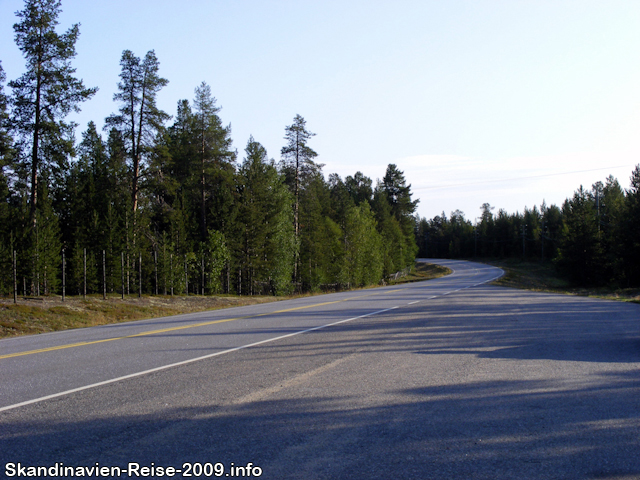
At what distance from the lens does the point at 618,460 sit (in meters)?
3.69

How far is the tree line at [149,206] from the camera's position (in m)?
23.6

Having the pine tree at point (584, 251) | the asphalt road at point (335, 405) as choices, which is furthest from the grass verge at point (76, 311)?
the pine tree at point (584, 251)

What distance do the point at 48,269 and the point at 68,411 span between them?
2790 centimetres

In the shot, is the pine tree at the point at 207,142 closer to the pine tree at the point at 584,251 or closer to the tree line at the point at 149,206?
the tree line at the point at 149,206

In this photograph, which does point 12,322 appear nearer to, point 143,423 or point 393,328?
point 393,328

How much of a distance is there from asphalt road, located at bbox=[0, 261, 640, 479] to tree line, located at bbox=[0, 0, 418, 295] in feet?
47.7

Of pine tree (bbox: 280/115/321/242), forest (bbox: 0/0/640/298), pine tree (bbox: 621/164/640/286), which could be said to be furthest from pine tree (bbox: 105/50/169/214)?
pine tree (bbox: 621/164/640/286)

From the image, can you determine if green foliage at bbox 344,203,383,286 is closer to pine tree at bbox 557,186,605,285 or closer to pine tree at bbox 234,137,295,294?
pine tree at bbox 234,137,295,294

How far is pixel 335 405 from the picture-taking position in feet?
16.7

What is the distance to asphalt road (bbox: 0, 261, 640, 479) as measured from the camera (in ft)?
12.3

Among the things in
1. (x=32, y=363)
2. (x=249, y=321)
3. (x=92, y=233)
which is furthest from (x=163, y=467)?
(x=92, y=233)

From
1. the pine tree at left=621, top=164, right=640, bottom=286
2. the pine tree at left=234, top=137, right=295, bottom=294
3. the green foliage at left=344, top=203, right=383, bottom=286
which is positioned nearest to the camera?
the pine tree at left=234, top=137, right=295, bottom=294

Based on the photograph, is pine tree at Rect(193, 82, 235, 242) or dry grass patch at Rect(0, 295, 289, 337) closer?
dry grass patch at Rect(0, 295, 289, 337)

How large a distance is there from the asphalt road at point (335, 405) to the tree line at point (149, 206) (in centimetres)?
1453
